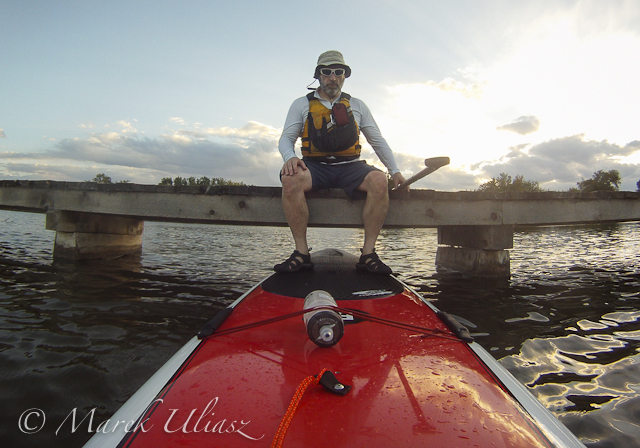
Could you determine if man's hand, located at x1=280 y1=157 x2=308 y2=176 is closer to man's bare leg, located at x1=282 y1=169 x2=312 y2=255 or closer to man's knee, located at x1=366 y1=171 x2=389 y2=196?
man's bare leg, located at x1=282 y1=169 x2=312 y2=255

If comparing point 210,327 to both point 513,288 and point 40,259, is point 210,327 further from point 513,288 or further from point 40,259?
point 40,259

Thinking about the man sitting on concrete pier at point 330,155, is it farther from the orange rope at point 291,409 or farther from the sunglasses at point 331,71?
the orange rope at point 291,409

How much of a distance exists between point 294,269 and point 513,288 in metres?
4.48

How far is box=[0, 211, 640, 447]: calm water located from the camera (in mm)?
2115

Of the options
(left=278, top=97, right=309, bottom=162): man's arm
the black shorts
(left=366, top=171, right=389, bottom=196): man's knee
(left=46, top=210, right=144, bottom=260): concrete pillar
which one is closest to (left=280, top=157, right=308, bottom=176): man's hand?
(left=278, top=97, right=309, bottom=162): man's arm

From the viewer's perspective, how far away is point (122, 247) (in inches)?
356

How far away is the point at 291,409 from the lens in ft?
3.85

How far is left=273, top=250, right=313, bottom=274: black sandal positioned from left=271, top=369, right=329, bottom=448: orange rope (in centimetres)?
192

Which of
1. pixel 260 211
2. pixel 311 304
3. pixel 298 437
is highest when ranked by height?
pixel 260 211

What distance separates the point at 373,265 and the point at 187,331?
2070mm

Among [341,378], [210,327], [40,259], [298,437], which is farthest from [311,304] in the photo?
[40,259]

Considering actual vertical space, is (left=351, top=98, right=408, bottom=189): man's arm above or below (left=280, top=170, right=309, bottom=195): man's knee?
above

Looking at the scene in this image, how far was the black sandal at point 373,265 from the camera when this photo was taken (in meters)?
3.26

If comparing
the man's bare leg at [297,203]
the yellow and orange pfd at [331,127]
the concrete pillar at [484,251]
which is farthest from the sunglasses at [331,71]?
the concrete pillar at [484,251]
